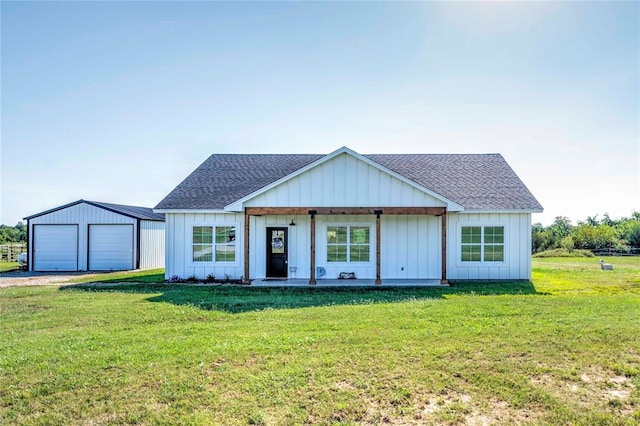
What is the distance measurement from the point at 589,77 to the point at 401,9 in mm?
7465

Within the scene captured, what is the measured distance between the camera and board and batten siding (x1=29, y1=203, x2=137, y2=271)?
2173 centimetres

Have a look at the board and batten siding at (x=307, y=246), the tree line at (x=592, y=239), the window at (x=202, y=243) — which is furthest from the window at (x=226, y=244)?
the tree line at (x=592, y=239)

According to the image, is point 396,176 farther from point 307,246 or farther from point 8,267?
point 8,267

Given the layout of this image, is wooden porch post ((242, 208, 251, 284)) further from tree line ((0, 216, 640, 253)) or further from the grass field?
tree line ((0, 216, 640, 253))

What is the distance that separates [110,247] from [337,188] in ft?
46.5

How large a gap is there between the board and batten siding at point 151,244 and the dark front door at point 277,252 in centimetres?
1003

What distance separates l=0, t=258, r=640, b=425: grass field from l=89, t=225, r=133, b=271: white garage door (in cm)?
1207

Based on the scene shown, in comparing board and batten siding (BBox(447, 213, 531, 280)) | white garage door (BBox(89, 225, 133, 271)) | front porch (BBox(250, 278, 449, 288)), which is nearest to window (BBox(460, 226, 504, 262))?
board and batten siding (BBox(447, 213, 531, 280))

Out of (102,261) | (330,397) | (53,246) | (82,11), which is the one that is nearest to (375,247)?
(330,397)

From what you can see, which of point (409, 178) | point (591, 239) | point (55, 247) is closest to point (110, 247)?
point (55, 247)

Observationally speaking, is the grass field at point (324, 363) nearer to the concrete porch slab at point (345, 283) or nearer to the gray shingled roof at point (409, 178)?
the concrete porch slab at point (345, 283)

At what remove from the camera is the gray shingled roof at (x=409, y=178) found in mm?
16000

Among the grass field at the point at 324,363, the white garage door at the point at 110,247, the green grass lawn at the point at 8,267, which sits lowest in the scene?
the green grass lawn at the point at 8,267

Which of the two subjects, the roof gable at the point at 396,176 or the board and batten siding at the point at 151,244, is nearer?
the roof gable at the point at 396,176
